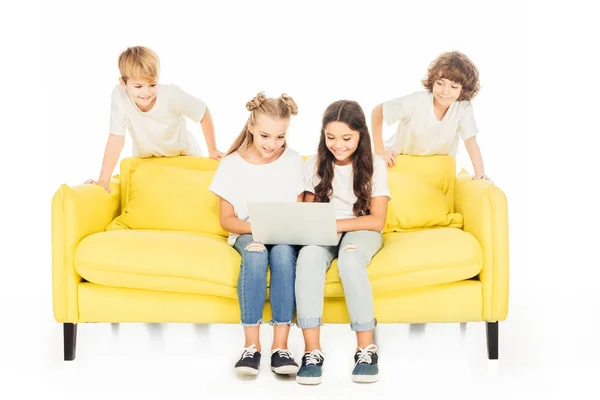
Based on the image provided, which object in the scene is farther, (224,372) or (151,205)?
(151,205)

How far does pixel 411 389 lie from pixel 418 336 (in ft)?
2.52

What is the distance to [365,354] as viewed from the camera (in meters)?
3.20

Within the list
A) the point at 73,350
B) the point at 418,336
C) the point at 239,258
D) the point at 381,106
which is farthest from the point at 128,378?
the point at 381,106

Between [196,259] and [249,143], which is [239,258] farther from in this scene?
[249,143]

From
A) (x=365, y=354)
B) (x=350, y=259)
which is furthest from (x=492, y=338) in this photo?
(x=350, y=259)

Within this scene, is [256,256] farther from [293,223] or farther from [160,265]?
[160,265]

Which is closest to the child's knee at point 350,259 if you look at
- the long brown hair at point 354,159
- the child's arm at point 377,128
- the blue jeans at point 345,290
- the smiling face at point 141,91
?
the blue jeans at point 345,290

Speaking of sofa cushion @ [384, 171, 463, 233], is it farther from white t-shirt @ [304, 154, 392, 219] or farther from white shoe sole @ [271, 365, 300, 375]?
white shoe sole @ [271, 365, 300, 375]

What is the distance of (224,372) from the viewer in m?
3.31

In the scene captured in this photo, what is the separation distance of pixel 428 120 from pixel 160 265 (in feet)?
4.93

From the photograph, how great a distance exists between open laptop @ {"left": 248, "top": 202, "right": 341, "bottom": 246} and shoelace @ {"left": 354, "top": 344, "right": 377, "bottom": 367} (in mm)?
412

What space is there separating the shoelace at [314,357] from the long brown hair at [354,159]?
0.64 meters

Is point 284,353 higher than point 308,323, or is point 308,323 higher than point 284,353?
point 308,323

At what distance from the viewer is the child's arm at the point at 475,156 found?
4.05 m
